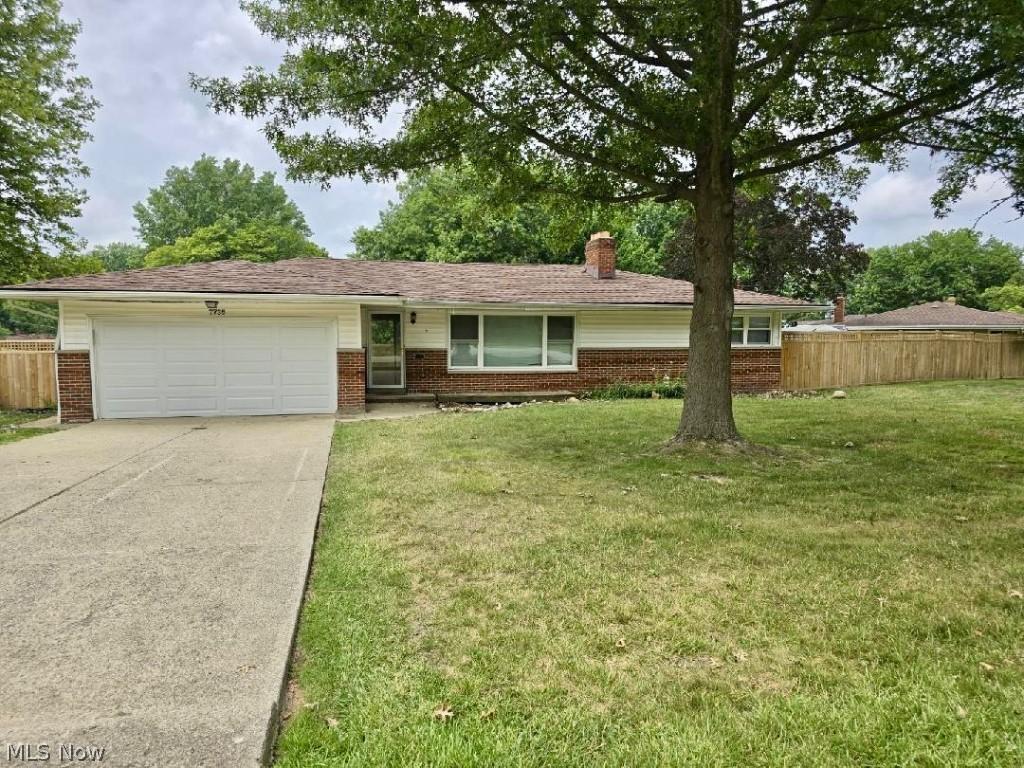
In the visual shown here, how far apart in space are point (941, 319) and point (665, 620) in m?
31.4

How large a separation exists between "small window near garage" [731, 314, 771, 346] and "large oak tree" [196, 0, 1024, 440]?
25.2 feet

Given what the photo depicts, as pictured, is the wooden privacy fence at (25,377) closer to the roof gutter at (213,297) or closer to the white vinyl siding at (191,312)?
the white vinyl siding at (191,312)

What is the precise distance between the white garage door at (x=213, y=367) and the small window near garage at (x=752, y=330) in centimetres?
1078

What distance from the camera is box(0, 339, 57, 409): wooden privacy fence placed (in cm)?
1486

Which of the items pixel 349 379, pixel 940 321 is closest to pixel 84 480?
pixel 349 379

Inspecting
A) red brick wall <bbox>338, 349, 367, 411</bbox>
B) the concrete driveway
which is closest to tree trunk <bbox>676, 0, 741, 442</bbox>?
the concrete driveway

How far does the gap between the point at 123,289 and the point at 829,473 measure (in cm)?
1200

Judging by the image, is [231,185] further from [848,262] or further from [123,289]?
[848,262]

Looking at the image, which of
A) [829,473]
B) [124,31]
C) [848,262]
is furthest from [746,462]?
[848,262]

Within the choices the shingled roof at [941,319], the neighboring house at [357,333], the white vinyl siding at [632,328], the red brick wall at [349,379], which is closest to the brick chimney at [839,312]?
the shingled roof at [941,319]

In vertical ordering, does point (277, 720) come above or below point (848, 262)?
below

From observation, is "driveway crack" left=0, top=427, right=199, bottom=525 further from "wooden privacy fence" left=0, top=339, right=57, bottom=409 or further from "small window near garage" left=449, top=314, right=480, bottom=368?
"wooden privacy fence" left=0, top=339, right=57, bottom=409

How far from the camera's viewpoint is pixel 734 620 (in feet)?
10.1

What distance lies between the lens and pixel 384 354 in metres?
15.6
